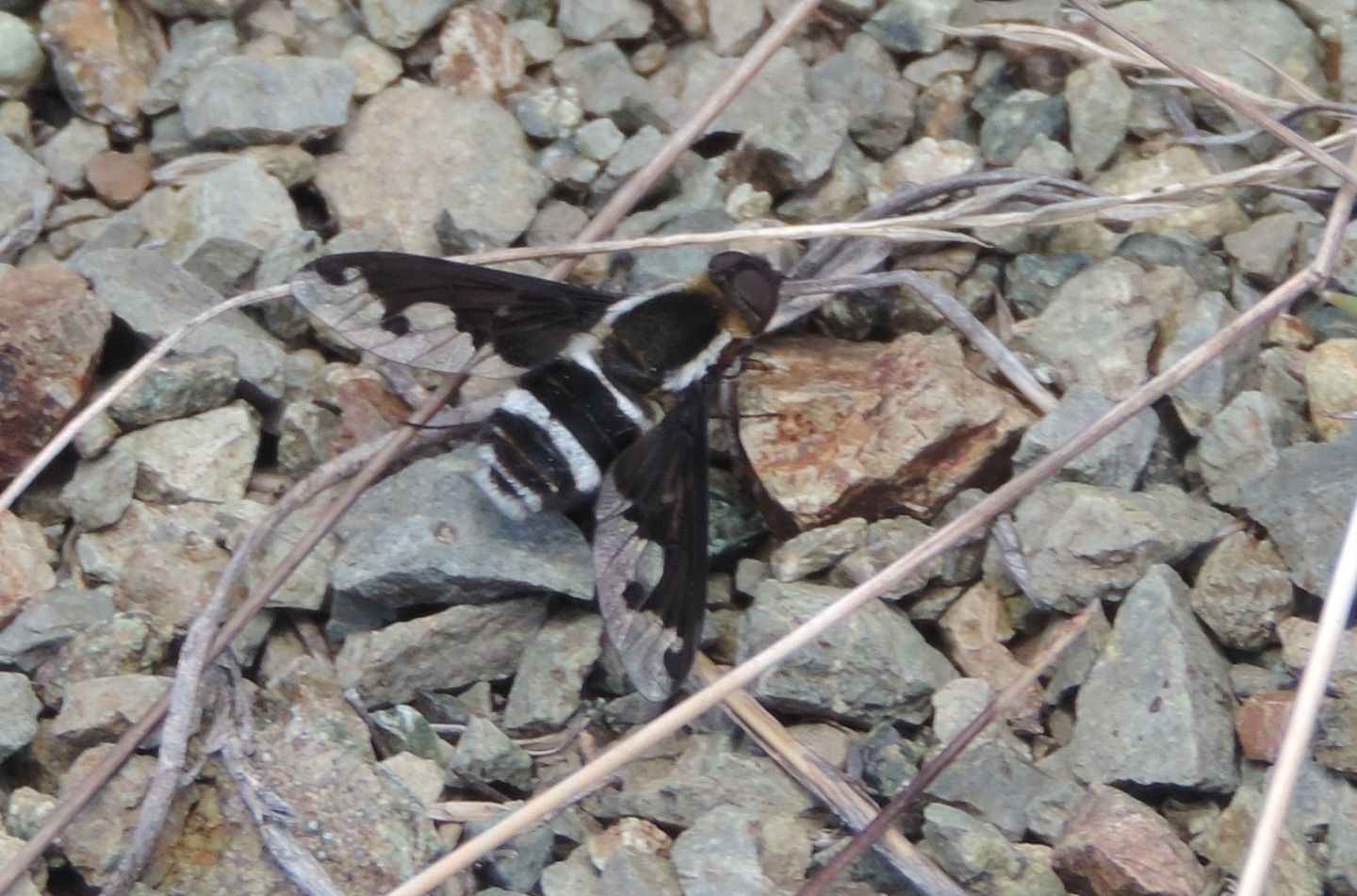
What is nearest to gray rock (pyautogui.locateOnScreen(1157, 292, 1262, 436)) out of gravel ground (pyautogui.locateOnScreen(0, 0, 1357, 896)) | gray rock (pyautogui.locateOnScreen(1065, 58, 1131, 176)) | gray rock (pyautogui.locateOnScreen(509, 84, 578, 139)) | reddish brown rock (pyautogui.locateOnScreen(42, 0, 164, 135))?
gravel ground (pyautogui.locateOnScreen(0, 0, 1357, 896))

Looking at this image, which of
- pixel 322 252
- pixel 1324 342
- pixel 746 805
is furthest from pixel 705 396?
pixel 1324 342

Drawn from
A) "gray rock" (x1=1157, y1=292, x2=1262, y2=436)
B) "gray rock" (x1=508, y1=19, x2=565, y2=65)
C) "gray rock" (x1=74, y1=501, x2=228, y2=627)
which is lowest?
"gray rock" (x1=74, y1=501, x2=228, y2=627)

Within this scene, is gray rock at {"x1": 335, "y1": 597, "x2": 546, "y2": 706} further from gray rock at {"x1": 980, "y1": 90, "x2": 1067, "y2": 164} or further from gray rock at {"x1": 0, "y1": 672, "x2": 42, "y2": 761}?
gray rock at {"x1": 980, "y1": 90, "x2": 1067, "y2": 164}

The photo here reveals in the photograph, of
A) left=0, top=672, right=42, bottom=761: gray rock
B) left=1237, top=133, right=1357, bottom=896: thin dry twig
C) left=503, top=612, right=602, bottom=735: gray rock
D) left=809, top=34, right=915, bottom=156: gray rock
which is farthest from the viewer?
left=809, top=34, right=915, bottom=156: gray rock

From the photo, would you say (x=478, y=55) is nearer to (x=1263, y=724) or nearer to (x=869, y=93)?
(x=869, y=93)

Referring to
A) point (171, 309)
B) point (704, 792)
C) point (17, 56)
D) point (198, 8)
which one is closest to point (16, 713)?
point (171, 309)

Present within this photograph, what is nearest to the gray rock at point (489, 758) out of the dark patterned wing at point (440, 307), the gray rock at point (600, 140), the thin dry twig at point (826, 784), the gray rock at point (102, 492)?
the thin dry twig at point (826, 784)

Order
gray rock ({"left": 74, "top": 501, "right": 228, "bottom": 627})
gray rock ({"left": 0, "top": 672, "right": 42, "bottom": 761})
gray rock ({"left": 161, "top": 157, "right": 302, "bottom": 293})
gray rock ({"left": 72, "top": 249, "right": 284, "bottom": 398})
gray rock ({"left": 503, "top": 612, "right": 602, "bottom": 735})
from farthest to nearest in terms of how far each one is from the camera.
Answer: gray rock ({"left": 161, "top": 157, "right": 302, "bottom": 293}) < gray rock ({"left": 72, "top": 249, "right": 284, "bottom": 398}) < gray rock ({"left": 74, "top": 501, "right": 228, "bottom": 627}) < gray rock ({"left": 503, "top": 612, "right": 602, "bottom": 735}) < gray rock ({"left": 0, "top": 672, "right": 42, "bottom": 761})

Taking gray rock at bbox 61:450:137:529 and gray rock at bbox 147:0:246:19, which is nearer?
gray rock at bbox 61:450:137:529

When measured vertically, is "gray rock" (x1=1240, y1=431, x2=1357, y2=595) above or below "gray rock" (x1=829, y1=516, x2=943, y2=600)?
above
